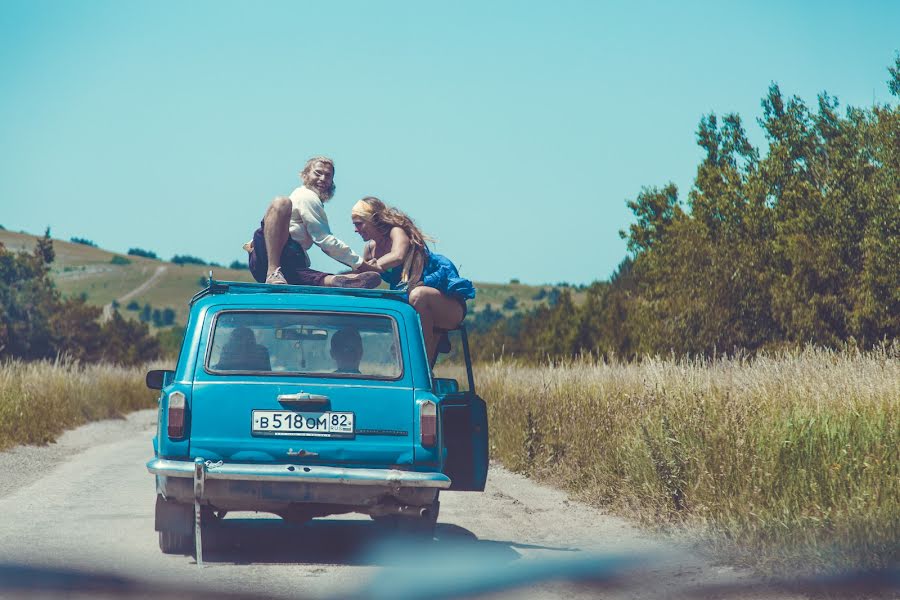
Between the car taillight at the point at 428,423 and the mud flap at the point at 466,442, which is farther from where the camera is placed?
the mud flap at the point at 466,442

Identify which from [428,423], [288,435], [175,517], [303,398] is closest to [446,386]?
[428,423]

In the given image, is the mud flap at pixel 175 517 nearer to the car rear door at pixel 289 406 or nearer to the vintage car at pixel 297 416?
the vintage car at pixel 297 416

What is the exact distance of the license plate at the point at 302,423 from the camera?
843 centimetres

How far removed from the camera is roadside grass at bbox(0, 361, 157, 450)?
68.9ft

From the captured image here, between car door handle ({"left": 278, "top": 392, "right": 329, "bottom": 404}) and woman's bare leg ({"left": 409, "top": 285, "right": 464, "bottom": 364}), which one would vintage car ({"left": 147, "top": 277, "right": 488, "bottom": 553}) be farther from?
woman's bare leg ({"left": 409, "top": 285, "right": 464, "bottom": 364})

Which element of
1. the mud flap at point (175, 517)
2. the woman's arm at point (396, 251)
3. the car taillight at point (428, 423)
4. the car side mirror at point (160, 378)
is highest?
the woman's arm at point (396, 251)

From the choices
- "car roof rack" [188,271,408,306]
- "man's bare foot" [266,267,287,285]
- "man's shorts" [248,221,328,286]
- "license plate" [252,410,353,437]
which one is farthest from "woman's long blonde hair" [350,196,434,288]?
"license plate" [252,410,353,437]

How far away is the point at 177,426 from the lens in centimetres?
834

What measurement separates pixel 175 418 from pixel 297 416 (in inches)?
30.7

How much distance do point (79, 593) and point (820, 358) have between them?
10.0 metres

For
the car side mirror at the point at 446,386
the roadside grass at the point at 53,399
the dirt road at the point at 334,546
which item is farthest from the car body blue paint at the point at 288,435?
the roadside grass at the point at 53,399

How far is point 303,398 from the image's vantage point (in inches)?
332

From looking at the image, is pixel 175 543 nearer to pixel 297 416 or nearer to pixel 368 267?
pixel 297 416

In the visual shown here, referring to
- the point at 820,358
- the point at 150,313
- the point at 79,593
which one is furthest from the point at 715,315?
the point at 150,313
